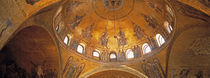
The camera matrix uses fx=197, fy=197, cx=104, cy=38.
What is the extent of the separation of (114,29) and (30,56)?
741 centimetres

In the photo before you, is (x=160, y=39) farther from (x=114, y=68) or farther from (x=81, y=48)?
(x=81, y=48)

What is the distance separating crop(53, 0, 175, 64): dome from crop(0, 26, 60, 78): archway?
1.33 metres

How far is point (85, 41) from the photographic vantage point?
55.4 ft

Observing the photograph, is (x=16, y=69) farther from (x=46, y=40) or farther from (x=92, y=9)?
(x=92, y=9)

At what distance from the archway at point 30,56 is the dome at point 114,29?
4.36ft

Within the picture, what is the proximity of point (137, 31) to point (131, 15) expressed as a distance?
148 cm

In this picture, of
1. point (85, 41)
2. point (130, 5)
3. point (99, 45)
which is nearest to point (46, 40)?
point (85, 41)

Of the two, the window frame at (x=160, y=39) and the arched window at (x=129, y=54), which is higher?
the window frame at (x=160, y=39)

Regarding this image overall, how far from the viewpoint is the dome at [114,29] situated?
48.2 ft

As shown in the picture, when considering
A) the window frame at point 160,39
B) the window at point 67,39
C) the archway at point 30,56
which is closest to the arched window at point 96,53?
the window at point 67,39

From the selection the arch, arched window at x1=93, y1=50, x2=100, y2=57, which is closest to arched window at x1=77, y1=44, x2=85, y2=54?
arched window at x1=93, y1=50, x2=100, y2=57

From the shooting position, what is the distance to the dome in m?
14.7

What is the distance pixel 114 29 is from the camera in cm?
1739

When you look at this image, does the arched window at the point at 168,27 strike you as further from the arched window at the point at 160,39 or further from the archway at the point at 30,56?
the archway at the point at 30,56
